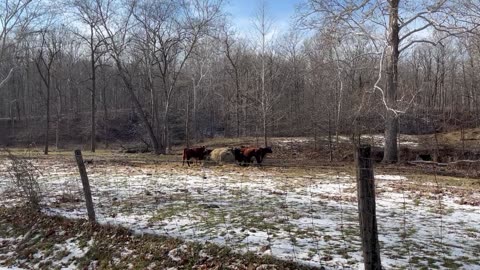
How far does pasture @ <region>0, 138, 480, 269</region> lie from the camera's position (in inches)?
224

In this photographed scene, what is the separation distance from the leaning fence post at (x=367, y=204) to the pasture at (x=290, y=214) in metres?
0.79

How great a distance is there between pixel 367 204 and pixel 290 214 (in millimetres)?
3571

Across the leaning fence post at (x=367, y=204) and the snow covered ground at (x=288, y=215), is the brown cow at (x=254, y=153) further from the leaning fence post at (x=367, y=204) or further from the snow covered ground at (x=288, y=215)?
the leaning fence post at (x=367, y=204)

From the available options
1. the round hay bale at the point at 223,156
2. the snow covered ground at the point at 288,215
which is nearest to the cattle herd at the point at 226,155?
the round hay bale at the point at 223,156

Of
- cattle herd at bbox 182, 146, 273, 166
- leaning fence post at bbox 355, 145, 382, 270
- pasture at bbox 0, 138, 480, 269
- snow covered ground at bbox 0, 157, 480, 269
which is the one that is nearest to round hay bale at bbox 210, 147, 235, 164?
cattle herd at bbox 182, 146, 273, 166

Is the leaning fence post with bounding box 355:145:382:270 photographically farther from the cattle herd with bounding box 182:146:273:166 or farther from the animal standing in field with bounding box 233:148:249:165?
the animal standing in field with bounding box 233:148:249:165

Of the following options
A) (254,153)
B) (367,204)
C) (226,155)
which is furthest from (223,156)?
(367,204)

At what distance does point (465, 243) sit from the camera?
6.04 meters

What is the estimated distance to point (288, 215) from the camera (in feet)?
25.4

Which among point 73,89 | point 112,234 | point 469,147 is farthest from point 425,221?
point 73,89

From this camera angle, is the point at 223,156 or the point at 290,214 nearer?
the point at 290,214

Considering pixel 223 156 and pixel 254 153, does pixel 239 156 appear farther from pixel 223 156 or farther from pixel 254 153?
pixel 254 153

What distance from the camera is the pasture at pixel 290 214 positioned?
5699 millimetres

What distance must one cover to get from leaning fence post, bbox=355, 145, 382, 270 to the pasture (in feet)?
2.59
